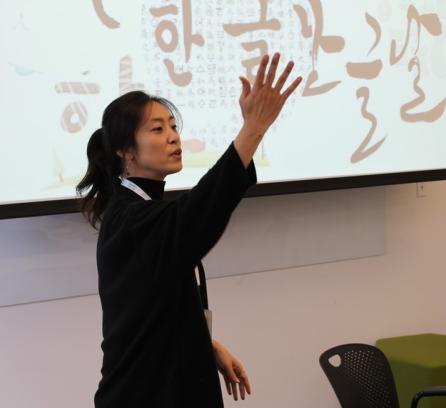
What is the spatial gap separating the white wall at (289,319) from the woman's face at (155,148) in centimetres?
113

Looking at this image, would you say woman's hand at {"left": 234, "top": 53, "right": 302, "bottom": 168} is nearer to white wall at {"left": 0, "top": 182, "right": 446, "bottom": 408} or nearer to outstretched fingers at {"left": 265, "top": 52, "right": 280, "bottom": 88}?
outstretched fingers at {"left": 265, "top": 52, "right": 280, "bottom": 88}

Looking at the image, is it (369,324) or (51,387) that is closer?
(51,387)

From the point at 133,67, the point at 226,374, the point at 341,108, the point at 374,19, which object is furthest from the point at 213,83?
the point at 226,374

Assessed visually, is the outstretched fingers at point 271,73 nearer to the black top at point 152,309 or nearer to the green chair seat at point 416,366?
the black top at point 152,309

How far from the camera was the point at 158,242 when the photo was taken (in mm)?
1232

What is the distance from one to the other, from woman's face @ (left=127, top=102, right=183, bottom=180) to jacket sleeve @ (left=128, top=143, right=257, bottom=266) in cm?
17

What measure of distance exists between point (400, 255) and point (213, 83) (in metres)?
1.28

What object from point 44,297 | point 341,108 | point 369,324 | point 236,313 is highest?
point 341,108

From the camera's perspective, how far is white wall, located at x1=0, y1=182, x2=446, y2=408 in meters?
2.37

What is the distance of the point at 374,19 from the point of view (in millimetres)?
2770

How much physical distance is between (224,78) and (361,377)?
114 centimetres

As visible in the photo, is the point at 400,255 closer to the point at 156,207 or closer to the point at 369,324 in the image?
the point at 369,324

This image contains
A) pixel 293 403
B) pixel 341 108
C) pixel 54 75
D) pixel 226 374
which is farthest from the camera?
pixel 293 403

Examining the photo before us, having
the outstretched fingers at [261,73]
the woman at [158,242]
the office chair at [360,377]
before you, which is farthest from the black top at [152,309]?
the office chair at [360,377]
